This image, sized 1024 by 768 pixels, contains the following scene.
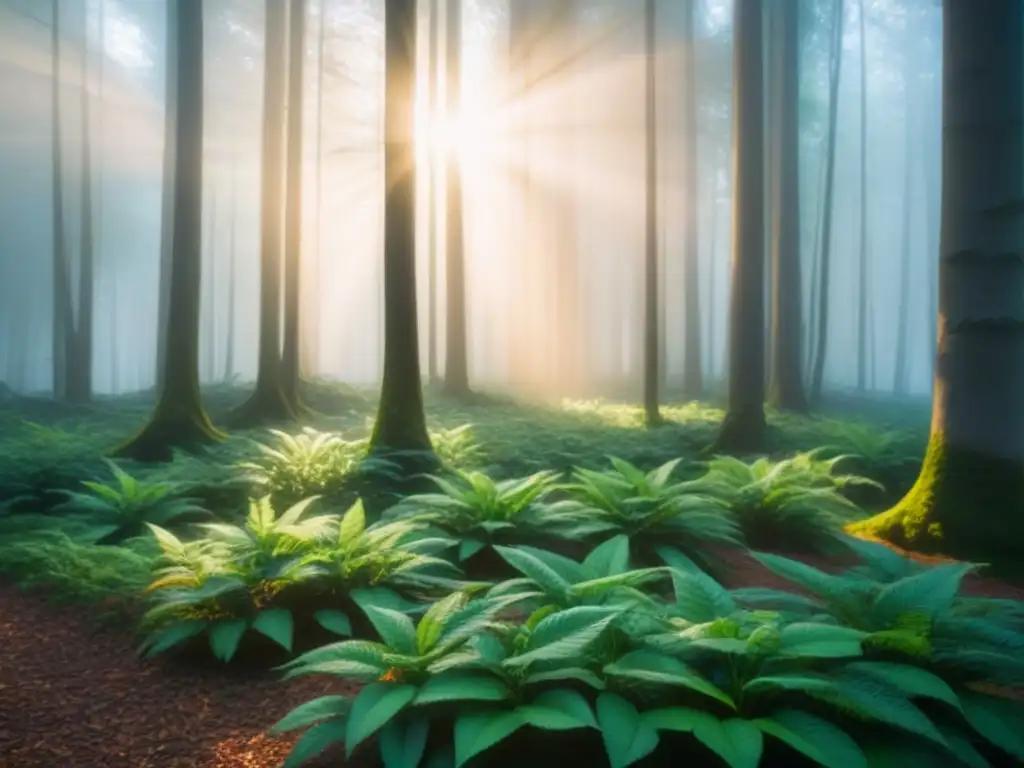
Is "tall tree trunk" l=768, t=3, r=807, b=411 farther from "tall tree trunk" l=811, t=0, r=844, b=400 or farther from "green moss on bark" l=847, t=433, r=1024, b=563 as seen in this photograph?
"green moss on bark" l=847, t=433, r=1024, b=563

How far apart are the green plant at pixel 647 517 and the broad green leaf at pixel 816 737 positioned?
292 centimetres

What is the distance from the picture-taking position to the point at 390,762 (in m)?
2.74

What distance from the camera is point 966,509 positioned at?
6023 millimetres

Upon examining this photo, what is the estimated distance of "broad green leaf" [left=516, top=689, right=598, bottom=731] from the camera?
262 cm

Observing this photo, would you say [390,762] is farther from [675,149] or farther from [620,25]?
[675,149]

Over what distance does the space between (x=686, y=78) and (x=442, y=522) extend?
2160 centimetres

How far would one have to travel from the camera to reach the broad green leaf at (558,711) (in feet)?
8.59

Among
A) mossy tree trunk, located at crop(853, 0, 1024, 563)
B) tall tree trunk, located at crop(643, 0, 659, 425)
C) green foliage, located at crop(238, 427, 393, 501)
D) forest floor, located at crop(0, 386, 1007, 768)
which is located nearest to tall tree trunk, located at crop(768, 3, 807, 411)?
tall tree trunk, located at crop(643, 0, 659, 425)

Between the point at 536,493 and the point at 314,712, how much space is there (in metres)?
3.46

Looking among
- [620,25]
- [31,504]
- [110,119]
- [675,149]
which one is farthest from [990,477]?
[110,119]

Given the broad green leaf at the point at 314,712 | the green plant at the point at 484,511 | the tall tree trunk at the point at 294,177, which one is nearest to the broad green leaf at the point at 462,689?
the broad green leaf at the point at 314,712

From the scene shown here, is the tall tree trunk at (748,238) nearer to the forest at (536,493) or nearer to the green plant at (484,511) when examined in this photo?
the forest at (536,493)

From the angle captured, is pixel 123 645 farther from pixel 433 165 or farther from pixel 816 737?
pixel 433 165

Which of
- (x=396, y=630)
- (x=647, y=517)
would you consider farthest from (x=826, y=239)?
(x=396, y=630)
